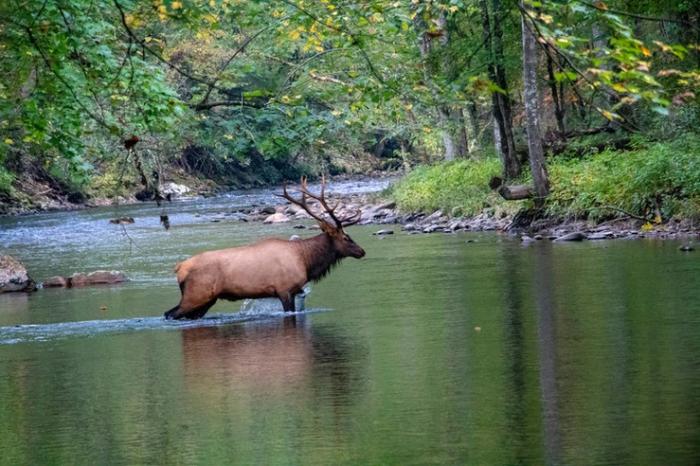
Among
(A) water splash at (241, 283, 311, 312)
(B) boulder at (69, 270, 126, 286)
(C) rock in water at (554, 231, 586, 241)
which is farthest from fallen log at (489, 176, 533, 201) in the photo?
(A) water splash at (241, 283, 311, 312)

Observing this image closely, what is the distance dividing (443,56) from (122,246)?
864 centimetres

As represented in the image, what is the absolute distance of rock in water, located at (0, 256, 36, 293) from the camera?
20.6 metres

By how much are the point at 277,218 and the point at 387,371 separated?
83.7 feet

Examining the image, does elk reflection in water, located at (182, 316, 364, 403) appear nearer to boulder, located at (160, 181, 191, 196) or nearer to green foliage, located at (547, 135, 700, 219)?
green foliage, located at (547, 135, 700, 219)

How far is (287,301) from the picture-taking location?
15.2 metres

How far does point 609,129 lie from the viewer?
28734mm

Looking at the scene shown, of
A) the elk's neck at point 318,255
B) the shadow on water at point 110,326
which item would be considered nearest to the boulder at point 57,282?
the shadow on water at point 110,326

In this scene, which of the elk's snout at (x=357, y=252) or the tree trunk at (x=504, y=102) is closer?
the elk's snout at (x=357, y=252)

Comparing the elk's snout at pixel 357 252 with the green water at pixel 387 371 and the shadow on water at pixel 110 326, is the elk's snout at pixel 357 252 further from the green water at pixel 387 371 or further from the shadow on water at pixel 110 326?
the shadow on water at pixel 110 326

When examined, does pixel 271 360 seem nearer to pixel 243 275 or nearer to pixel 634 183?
pixel 243 275

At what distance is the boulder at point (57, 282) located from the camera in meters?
21.0

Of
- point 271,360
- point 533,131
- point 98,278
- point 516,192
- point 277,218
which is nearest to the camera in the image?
point 271,360

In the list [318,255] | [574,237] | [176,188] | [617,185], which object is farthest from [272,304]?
[176,188]

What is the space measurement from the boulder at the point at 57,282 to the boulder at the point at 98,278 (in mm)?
86
